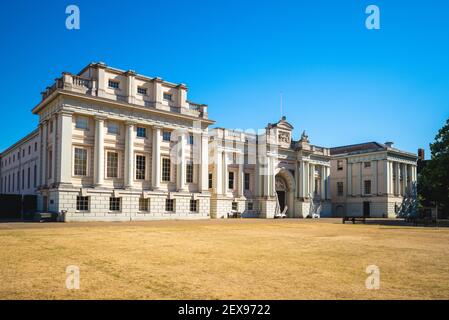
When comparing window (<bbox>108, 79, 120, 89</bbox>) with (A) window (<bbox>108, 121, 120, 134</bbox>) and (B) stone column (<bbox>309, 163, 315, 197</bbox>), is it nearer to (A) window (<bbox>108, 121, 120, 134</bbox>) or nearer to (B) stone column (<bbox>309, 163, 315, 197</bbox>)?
(A) window (<bbox>108, 121, 120, 134</bbox>)

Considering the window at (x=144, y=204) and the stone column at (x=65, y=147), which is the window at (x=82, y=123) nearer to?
the stone column at (x=65, y=147)

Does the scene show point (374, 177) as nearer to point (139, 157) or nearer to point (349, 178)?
point (349, 178)

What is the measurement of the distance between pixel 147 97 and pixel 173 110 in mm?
3248

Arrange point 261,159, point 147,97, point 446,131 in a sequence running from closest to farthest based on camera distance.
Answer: point 147,97 < point 446,131 < point 261,159

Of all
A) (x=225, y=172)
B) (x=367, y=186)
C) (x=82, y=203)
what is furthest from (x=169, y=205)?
(x=367, y=186)

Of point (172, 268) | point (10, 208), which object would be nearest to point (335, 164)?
point (10, 208)

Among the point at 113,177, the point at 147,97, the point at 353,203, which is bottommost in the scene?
the point at 353,203

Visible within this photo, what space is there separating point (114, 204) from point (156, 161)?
6.19m

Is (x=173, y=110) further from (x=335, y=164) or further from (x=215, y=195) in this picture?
(x=335, y=164)

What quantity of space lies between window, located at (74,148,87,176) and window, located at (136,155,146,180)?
17.4ft

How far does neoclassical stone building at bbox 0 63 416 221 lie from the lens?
3183 cm
